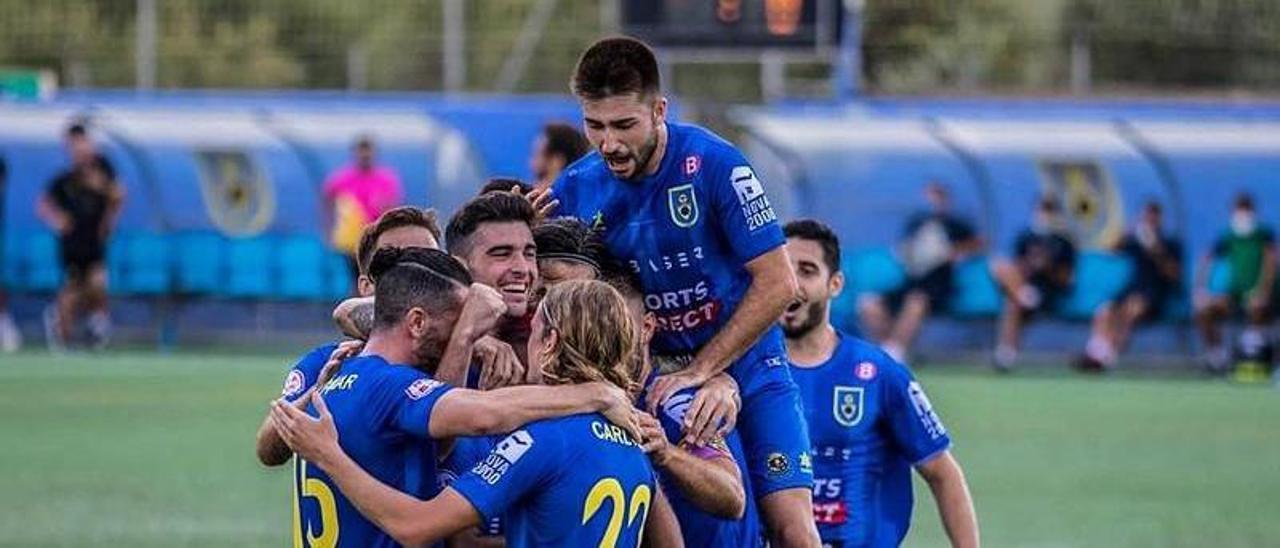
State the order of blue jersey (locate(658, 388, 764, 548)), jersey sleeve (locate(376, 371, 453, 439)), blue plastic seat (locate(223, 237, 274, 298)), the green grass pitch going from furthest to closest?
blue plastic seat (locate(223, 237, 274, 298)) < the green grass pitch < blue jersey (locate(658, 388, 764, 548)) < jersey sleeve (locate(376, 371, 453, 439))

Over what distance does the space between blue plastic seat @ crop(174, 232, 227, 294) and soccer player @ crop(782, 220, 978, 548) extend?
74.7ft

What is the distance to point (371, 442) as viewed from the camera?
7590mm

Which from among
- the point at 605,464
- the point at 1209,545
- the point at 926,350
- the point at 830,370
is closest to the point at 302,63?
the point at 926,350

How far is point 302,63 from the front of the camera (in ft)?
129

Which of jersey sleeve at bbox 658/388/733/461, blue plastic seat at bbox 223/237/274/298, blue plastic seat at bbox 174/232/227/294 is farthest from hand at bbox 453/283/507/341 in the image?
blue plastic seat at bbox 174/232/227/294

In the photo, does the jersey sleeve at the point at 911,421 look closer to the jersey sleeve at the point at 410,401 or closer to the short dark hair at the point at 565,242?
the short dark hair at the point at 565,242

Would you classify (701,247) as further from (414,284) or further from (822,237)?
(822,237)

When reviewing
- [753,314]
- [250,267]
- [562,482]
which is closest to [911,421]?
[753,314]

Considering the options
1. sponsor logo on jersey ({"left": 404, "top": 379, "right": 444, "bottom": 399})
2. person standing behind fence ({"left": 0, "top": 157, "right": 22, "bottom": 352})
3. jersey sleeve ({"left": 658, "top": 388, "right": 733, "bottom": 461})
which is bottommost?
person standing behind fence ({"left": 0, "top": 157, "right": 22, "bottom": 352})

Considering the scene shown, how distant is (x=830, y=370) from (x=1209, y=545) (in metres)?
5.35

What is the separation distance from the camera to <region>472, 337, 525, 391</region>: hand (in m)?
7.94

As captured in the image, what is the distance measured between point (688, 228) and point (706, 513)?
3.28ft

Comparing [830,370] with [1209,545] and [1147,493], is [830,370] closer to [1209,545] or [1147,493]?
[1209,545]

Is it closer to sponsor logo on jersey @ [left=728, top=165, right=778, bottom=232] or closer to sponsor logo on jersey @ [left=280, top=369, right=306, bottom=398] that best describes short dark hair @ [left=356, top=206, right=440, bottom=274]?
sponsor logo on jersey @ [left=280, top=369, right=306, bottom=398]
